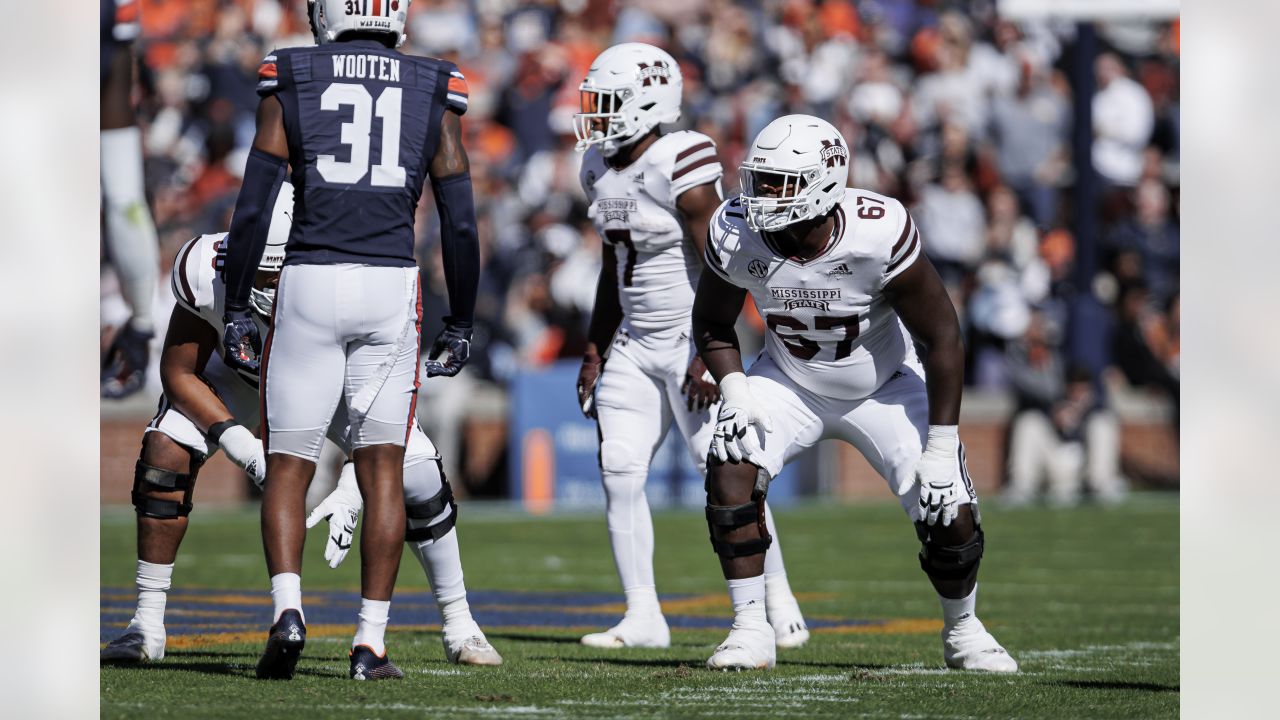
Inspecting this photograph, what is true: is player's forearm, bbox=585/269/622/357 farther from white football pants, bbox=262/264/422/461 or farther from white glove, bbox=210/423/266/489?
white football pants, bbox=262/264/422/461

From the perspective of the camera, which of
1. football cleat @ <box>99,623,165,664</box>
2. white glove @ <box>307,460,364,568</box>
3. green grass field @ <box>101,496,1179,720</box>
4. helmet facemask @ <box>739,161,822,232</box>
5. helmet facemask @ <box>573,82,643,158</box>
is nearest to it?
green grass field @ <box>101,496,1179,720</box>

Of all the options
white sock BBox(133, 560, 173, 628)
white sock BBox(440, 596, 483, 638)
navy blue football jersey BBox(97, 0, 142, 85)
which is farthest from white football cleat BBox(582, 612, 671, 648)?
navy blue football jersey BBox(97, 0, 142, 85)

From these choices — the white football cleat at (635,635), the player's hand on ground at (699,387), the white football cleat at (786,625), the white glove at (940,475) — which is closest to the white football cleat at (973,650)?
the white glove at (940,475)

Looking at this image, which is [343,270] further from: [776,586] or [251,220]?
[776,586]

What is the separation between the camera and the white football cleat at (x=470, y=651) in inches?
236

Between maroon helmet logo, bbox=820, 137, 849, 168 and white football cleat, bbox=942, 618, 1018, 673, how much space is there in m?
1.53

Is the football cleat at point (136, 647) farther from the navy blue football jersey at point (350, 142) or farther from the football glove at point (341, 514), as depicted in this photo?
the navy blue football jersey at point (350, 142)

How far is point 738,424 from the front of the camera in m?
5.98

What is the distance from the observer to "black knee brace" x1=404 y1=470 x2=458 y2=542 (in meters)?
5.98

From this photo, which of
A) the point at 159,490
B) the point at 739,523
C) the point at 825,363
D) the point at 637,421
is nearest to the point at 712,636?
the point at 637,421

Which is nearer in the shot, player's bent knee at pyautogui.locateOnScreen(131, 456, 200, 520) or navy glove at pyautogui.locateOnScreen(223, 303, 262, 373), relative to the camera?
navy glove at pyautogui.locateOnScreen(223, 303, 262, 373)

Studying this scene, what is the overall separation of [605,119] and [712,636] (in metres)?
2.05
